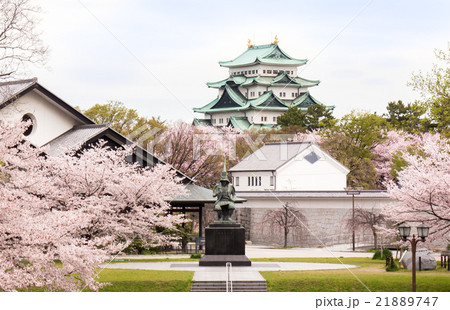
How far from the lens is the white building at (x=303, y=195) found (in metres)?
50.1

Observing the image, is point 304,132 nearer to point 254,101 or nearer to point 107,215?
point 254,101

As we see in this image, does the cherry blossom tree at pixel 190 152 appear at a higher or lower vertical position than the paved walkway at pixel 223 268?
higher

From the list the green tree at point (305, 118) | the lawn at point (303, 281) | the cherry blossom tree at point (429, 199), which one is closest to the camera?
the lawn at point (303, 281)

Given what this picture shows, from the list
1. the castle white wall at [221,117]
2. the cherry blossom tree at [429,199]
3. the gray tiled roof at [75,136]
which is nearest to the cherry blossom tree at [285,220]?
the gray tiled roof at [75,136]

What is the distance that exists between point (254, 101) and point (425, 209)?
226ft

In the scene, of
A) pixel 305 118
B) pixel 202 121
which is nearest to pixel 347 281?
pixel 305 118

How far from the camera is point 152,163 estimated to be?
38.7 m

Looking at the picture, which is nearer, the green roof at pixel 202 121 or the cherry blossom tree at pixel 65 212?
the cherry blossom tree at pixel 65 212

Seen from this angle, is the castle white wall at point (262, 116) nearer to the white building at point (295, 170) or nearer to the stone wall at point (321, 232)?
the white building at point (295, 170)

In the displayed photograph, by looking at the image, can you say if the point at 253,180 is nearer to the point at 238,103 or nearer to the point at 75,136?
the point at 75,136

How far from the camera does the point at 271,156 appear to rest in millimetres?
62344

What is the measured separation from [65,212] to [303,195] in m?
33.8

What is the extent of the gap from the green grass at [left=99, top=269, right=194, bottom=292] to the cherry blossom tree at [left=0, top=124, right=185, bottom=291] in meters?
0.98
